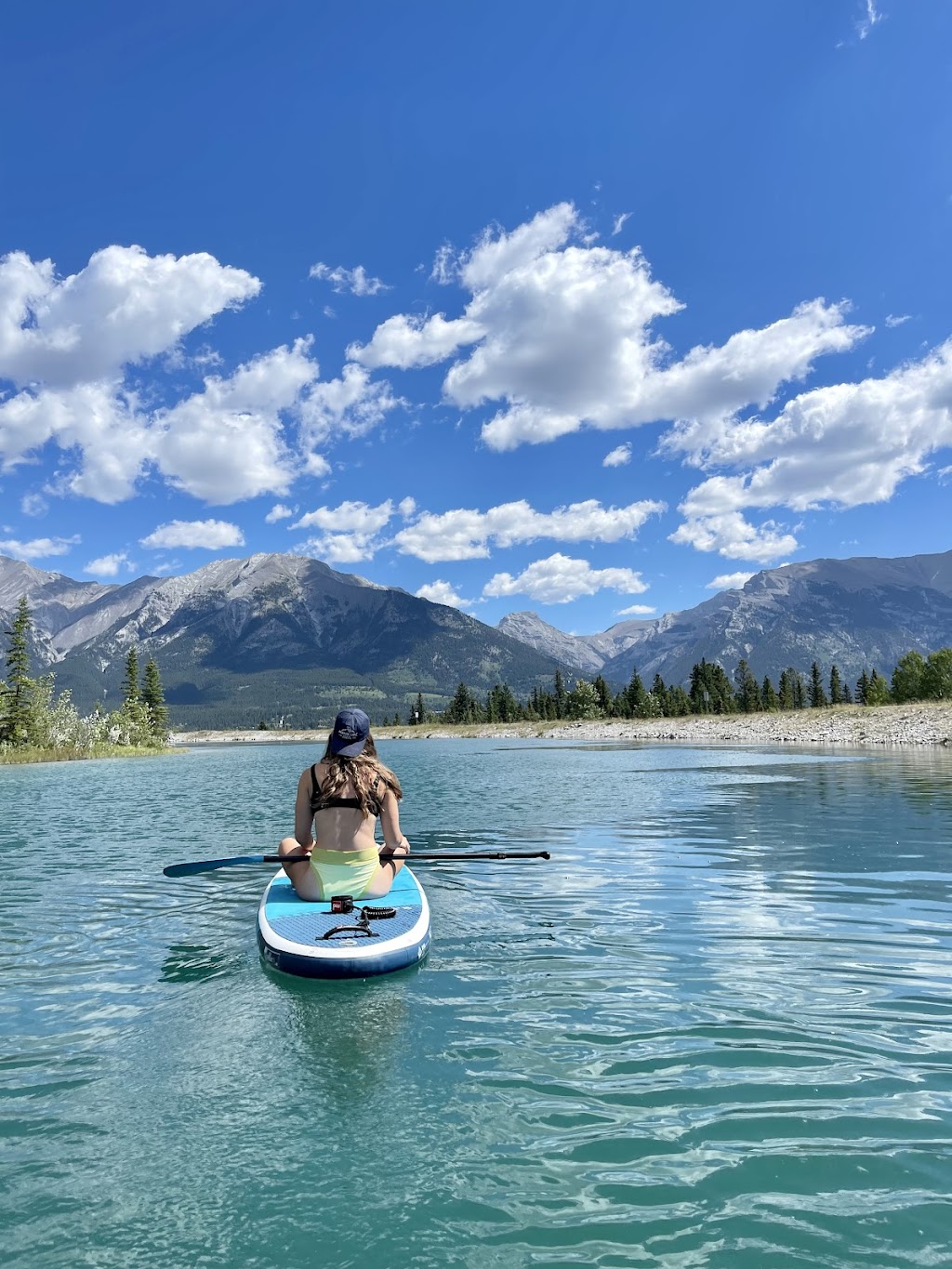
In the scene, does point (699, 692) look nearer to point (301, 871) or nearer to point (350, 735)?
point (301, 871)

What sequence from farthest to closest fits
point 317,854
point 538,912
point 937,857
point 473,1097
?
1. point 937,857
2. point 538,912
3. point 317,854
4. point 473,1097

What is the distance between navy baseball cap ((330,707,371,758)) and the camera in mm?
11516

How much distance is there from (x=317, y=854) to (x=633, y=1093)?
6176mm

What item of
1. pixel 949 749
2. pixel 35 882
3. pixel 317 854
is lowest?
pixel 949 749

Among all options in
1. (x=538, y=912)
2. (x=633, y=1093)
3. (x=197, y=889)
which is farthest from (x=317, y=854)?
(x=197, y=889)

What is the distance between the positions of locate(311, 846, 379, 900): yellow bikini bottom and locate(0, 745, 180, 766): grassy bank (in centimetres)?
7895

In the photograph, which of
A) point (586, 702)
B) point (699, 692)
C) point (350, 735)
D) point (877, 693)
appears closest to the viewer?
point (350, 735)

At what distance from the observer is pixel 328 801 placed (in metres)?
11.3

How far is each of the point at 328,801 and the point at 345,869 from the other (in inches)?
50.0

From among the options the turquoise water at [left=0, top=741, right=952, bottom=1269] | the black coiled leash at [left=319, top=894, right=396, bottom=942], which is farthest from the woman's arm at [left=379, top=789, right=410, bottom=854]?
the turquoise water at [left=0, top=741, right=952, bottom=1269]

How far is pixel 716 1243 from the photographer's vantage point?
490 centimetres

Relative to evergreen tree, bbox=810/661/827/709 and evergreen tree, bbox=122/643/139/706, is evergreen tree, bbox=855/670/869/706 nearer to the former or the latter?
evergreen tree, bbox=810/661/827/709

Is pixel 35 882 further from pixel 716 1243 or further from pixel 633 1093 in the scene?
pixel 716 1243

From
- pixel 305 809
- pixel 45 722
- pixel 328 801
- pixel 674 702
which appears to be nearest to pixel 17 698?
pixel 45 722
